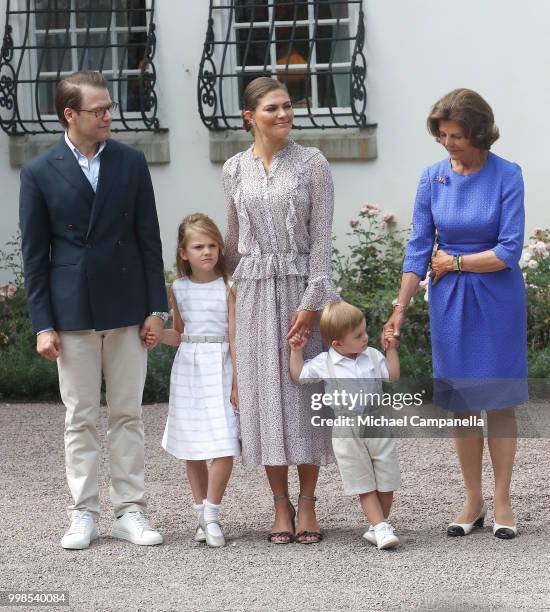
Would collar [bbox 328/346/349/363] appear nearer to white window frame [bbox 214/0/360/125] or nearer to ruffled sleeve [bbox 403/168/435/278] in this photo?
ruffled sleeve [bbox 403/168/435/278]

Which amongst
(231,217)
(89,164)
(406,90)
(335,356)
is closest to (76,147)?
(89,164)

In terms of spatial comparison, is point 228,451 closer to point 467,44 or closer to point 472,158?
point 472,158

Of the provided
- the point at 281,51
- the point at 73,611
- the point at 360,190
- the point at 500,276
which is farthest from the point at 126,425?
the point at 281,51

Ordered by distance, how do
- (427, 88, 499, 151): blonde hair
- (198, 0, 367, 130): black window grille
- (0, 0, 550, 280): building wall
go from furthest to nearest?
(198, 0, 367, 130): black window grille → (0, 0, 550, 280): building wall → (427, 88, 499, 151): blonde hair

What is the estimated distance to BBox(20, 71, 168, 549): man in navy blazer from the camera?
17.4ft

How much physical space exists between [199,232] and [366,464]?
45.5 inches

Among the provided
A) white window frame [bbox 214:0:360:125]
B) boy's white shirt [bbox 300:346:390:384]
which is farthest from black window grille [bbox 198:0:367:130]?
boy's white shirt [bbox 300:346:390:384]

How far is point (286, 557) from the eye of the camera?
17.0ft

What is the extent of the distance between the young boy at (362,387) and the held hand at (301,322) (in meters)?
0.02

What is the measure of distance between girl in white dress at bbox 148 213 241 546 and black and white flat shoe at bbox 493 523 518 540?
1082 mm

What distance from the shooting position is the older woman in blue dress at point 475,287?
17.2 feet

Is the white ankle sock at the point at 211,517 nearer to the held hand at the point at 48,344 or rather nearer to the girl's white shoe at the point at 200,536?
the girl's white shoe at the point at 200,536

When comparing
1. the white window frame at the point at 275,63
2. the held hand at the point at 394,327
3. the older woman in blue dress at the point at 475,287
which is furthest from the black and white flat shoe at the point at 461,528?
the white window frame at the point at 275,63

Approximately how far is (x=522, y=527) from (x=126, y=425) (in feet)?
5.57
